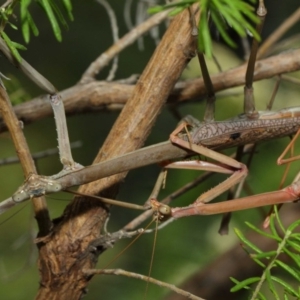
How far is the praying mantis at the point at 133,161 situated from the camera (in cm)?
53

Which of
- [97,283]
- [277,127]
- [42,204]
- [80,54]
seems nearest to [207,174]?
[277,127]

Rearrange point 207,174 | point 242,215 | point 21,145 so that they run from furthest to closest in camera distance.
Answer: point 242,215, point 207,174, point 21,145

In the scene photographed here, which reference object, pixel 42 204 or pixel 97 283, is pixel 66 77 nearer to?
pixel 97 283

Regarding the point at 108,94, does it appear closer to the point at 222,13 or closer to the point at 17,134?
the point at 17,134

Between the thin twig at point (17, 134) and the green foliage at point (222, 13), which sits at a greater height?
the thin twig at point (17, 134)

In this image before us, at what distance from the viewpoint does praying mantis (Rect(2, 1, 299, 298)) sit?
533mm

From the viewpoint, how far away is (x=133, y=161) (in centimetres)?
57

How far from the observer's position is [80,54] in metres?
1.55

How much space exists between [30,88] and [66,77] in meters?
0.16

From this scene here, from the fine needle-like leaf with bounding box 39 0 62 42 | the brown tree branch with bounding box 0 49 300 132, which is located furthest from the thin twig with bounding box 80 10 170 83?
the fine needle-like leaf with bounding box 39 0 62 42

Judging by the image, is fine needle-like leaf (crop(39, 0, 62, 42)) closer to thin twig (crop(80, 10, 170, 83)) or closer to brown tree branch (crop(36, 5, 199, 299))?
brown tree branch (crop(36, 5, 199, 299))

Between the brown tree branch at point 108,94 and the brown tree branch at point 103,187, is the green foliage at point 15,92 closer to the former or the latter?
the brown tree branch at point 108,94

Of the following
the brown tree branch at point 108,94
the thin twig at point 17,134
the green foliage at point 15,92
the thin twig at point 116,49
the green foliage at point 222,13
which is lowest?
the green foliage at point 222,13

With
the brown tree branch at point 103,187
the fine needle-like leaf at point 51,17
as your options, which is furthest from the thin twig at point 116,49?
the fine needle-like leaf at point 51,17
